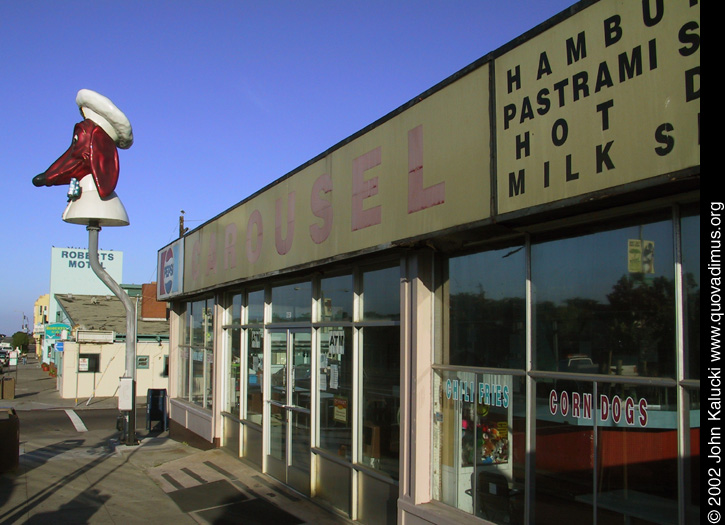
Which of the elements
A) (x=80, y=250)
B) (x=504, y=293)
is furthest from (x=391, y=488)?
(x=80, y=250)

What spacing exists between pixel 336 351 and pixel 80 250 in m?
62.2

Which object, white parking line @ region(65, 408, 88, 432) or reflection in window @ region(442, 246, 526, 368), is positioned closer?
reflection in window @ region(442, 246, 526, 368)

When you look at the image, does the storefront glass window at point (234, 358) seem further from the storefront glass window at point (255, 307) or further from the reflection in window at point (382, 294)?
the reflection in window at point (382, 294)

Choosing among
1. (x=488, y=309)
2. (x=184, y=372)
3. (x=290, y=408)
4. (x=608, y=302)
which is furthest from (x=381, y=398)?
(x=184, y=372)

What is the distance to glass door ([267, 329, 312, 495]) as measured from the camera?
9109 mm

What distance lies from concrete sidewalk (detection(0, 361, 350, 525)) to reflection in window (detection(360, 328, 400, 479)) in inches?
44.8

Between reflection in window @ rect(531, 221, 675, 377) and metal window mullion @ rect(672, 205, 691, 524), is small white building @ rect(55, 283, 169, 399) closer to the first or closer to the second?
reflection in window @ rect(531, 221, 675, 377)

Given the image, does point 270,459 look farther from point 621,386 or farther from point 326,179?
point 621,386

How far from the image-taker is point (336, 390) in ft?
26.9

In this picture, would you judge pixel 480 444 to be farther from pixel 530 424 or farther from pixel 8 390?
pixel 8 390

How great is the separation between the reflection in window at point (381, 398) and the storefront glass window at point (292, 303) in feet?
6.32

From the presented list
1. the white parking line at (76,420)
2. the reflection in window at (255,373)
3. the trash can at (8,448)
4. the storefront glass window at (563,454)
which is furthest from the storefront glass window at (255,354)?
the white parking line at (76,420)

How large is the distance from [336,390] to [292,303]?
2110 millimetres

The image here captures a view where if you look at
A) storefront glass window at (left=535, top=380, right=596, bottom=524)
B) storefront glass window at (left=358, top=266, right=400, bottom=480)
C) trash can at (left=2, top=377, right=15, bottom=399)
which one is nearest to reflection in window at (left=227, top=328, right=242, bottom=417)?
storefront glass window at (left=358, top=266, right=400, bottom=480)
